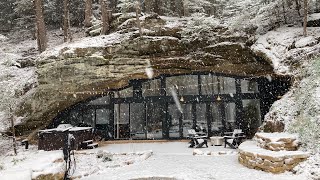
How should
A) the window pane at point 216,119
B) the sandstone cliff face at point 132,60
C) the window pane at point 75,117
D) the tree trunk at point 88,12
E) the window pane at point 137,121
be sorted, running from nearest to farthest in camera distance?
the sandstone cliff face at point 132,60, the window pane at point 216,119, the window pane at point 137,121, the window pane at point 75,117, the tree trunk at point 88,12

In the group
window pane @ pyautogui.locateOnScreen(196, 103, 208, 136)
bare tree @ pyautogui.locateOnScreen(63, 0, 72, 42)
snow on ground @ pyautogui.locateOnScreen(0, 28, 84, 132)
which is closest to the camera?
snow on ground @ pyautogui.locateOnScreen(0, 28, 84, 132)

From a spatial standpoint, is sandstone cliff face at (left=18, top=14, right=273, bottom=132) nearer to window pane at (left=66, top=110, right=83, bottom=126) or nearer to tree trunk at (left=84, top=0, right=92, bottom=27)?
window pane at (left=66, top=110, right=83, bottom=126)

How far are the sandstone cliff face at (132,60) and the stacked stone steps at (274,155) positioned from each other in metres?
6.41

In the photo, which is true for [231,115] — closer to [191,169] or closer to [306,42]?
[306,42]

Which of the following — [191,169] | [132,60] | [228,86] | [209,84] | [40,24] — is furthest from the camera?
[40,24]

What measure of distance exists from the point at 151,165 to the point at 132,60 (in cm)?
693

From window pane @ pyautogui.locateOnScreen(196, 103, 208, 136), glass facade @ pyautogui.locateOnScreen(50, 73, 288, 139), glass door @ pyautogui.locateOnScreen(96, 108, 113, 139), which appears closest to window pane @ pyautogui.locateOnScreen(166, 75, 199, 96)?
glass facade @ pyautogui.locateOnScreen(50, 73, 288, 139)

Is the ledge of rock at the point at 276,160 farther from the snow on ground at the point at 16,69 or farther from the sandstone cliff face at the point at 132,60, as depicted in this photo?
the snow on ground at the point at 16,69

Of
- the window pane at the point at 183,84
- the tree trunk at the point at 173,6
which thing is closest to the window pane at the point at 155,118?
the window pane at the point at 183,84

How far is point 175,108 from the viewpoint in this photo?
56.6ft

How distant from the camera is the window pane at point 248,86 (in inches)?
660

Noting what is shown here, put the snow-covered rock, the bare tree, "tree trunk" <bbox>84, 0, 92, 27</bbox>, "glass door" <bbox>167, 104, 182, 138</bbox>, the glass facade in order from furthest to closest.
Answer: the bare tree → "tree trunk" <bbox>84, 0, 92, 27</bbox> → "glass door" <bbox>167, 104, 182, 138</bbox> → the glass facade → the snow-covered rock

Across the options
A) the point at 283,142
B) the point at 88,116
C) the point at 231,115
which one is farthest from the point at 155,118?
the point at 283,142

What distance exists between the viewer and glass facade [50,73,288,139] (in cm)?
1678
